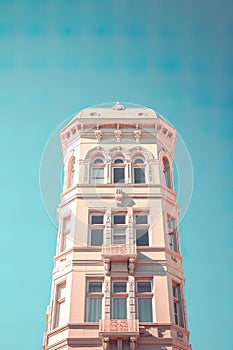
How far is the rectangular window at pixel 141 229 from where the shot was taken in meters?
27.5

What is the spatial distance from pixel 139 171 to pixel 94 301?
10028 mm

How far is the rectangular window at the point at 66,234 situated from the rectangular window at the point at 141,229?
403 centimetres

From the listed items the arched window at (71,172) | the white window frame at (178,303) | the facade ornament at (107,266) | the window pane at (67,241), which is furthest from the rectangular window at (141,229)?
the arched window at (71,172)

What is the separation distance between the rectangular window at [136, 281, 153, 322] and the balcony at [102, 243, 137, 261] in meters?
1.57

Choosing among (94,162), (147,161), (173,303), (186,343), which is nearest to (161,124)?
(147,161)

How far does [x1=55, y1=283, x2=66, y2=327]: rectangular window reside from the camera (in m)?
24.7

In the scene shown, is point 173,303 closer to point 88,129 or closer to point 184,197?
point 184,197

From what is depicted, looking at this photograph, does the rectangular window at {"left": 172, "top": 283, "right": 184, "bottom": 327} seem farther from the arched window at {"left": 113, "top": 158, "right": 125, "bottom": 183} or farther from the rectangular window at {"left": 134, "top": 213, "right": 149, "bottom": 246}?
the arched window at {"left": 113, "top": 158, "right": 125, "bottom": 183}

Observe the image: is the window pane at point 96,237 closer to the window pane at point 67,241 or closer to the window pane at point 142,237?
the window pane at point 67,241

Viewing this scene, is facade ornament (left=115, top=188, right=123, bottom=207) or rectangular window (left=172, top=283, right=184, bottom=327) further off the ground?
facade ornament (left=115, top=188, right=123, bottom=207)

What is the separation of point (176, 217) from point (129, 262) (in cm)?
583

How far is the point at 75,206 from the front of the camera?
2903cm

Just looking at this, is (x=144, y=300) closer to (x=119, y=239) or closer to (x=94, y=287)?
(x=94, y=287)

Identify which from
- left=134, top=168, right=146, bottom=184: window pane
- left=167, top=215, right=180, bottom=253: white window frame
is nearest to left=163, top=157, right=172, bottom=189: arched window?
left=134, top=168, right=146, bottom=184: window pane
